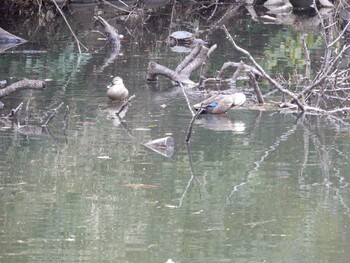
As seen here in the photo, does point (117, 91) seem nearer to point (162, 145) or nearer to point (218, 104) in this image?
point (218, 104)

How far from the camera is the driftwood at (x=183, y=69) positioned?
43.9ft

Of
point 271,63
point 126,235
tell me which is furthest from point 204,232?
point 271,63

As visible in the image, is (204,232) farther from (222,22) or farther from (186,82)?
(222,22)

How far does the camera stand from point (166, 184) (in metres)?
8.02

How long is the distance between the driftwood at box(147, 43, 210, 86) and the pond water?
0.77 feet

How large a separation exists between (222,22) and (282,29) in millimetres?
2487

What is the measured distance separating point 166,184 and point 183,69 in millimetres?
5780

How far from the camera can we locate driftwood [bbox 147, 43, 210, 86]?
13391 mm

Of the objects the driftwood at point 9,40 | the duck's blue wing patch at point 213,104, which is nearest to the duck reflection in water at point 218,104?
the duck's blue wing patch at point 213,104

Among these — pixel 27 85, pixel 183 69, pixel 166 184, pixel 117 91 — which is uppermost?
pixel 166 184

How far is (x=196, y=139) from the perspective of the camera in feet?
32.2

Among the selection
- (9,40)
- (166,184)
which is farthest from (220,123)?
(9,40)

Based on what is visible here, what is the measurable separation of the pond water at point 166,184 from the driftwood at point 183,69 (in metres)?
0.23

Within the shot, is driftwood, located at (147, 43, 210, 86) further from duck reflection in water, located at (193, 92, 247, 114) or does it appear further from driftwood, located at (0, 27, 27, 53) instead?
driftwood, located at (0, 27, 27, 53)
